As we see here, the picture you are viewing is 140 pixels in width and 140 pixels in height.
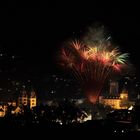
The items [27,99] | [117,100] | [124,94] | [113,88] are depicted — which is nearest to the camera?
[27,99]

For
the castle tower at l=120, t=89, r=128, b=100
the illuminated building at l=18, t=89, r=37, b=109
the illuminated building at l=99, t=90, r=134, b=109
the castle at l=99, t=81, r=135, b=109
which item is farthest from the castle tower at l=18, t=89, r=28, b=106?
the castle tower at l=120, t=89, r=128, b=100

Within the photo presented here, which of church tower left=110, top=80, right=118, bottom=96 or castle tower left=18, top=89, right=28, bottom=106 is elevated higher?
church tower left=110, top=80, right=118, bottom=96

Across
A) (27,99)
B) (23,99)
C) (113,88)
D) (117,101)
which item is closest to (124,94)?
(117,101)

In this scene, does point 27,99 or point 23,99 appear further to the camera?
point 27,99

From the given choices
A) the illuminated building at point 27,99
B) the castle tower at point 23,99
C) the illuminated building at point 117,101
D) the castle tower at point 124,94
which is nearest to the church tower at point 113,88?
the castle tower at point 124,94

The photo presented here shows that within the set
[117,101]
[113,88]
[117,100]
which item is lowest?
[117,101]

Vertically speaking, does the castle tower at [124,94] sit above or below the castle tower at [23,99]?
above

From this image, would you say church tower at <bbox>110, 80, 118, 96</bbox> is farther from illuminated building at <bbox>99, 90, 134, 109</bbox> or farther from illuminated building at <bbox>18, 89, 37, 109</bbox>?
illuminated building at <bbox>18, 89, 37, 109</bbox>

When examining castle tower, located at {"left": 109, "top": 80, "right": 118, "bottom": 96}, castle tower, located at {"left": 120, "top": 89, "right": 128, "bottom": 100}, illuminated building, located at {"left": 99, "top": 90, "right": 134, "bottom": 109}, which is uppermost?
castle tower, located at {"left": 109, "top": 80, "right": 118, "bottom": 96}

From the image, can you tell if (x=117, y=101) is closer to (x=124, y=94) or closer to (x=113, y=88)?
(x=124, y=94)

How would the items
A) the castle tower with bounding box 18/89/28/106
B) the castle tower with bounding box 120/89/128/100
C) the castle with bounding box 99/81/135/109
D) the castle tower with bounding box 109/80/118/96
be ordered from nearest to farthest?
1. the castle tower with bounding box 18/89/28/106
2. the castle with bounding box 99/81/135/109
3. the castle tower with bounding box 120/89/128/100
4. the castle tower with bounding box 109/80/118/96

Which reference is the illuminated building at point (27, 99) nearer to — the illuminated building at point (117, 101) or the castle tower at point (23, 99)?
the castle tower at point (23, 99)

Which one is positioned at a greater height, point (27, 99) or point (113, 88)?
point (113, 88)
